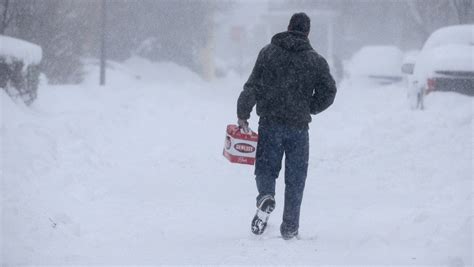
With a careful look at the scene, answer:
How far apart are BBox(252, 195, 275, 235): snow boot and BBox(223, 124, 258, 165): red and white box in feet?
1.57

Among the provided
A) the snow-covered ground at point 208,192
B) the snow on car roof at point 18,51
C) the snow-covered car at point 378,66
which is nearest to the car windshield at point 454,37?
the snow-covered ground at point 208,192

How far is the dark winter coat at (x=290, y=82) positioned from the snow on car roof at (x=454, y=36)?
7.83m

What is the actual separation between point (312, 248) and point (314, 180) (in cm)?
303

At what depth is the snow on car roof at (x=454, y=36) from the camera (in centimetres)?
1180

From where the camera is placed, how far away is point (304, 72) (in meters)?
4.74

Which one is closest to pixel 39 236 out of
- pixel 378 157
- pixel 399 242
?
pixel 399 242

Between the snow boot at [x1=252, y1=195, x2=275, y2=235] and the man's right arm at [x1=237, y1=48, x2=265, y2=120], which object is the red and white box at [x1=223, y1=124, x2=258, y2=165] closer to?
the man's right arm at [x1=237, y1=48, x2=265, y2=120]

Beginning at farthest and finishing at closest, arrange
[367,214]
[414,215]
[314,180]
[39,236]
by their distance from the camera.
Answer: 1. [314,180]
2. [367,214]
3. [414,215]
4. [39,236]

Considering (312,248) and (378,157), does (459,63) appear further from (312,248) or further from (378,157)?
(312,248)

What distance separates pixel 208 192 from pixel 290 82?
2601 mm

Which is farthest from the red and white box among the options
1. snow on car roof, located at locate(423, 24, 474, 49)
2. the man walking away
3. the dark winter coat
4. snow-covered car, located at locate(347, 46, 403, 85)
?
snow-covered car, located at locate(347, 46, 403, 85)

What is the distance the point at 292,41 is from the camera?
4730mm

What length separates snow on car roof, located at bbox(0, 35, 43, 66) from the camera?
8719 mm

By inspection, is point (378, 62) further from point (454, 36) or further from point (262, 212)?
point (262, 212)
